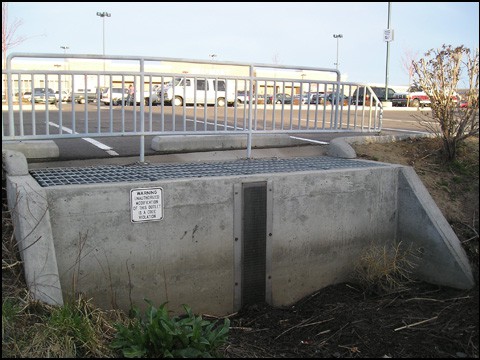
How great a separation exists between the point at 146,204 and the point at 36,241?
1025 mm

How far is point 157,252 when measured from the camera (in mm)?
4730

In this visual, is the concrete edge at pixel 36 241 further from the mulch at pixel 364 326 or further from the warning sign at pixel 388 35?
the warning sign at pixel 388 35

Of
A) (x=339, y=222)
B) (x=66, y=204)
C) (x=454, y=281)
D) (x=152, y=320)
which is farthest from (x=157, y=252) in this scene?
(x=454, y=281)

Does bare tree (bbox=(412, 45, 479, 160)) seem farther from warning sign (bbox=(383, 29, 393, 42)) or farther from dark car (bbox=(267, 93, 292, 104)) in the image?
warning sign (bbox=(383, 29, 393, 42))

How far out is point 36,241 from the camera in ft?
12.9

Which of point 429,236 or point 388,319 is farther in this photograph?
point 429,236

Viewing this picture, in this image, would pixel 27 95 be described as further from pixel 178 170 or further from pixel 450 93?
pixel 450 93

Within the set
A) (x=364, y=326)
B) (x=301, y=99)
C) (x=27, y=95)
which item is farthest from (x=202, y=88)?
(x=364, y=326)

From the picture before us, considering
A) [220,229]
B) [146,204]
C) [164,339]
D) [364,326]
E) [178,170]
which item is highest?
[178,170]

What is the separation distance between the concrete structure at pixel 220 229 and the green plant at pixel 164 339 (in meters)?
0.79

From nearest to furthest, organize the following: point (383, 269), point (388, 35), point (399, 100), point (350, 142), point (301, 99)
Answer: point (383, 269)
point (301, 99)
point (350, 142)
point (388, 35)
point (399, 100)

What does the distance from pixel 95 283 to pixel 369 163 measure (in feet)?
12.0

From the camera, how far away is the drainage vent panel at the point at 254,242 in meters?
5.14

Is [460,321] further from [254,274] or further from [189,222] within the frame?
[189,222]
